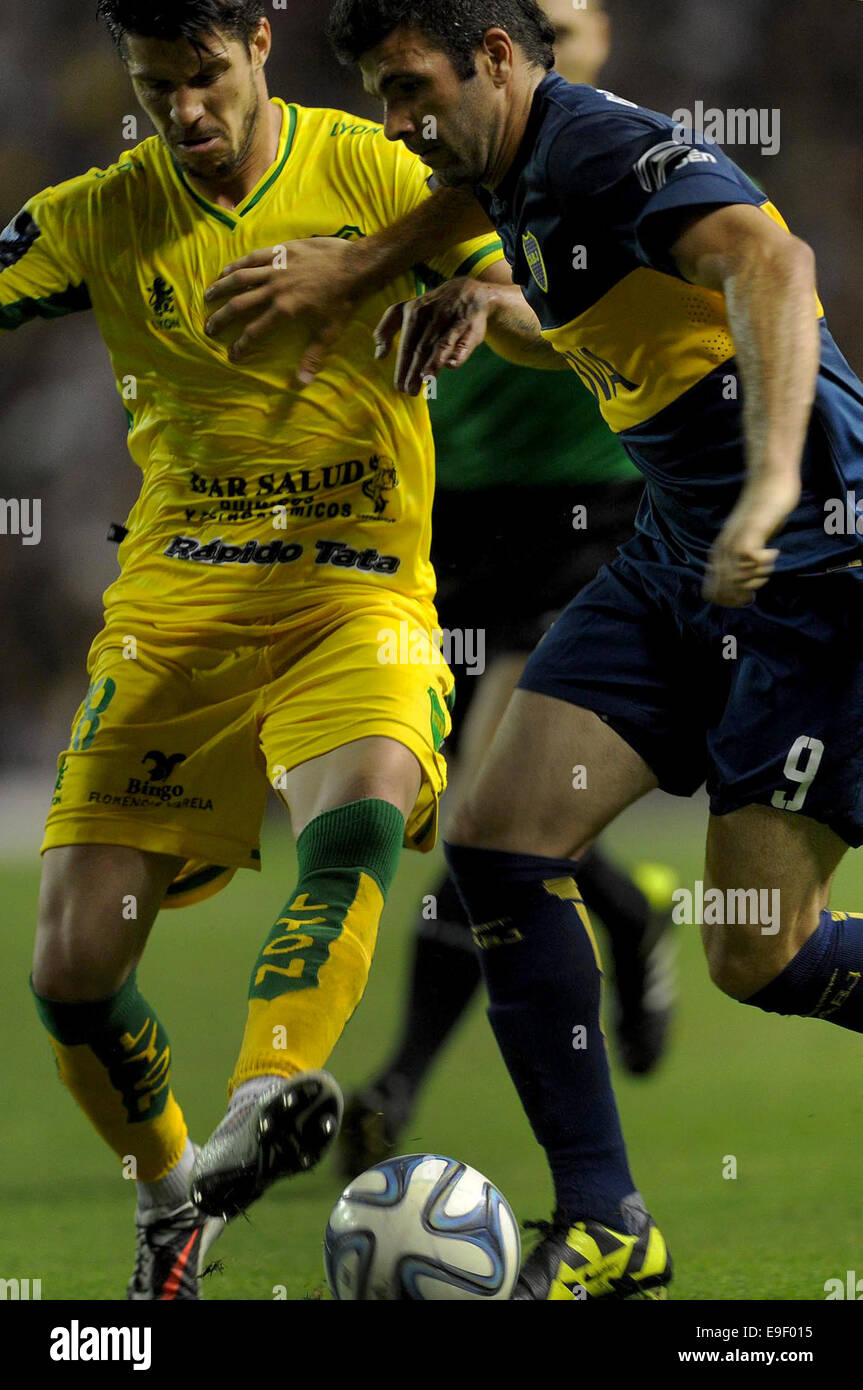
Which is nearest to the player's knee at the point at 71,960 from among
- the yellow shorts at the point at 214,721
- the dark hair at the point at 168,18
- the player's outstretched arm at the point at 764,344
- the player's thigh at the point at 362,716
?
the yellow shorts at the point at 214,721

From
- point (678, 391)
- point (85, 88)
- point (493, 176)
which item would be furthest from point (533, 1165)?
point (85, 88)

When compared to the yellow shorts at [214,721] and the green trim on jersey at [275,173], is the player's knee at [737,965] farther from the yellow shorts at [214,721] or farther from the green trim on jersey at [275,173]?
the green trim on jersey at [275,173]

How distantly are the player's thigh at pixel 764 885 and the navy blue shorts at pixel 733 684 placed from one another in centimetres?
3

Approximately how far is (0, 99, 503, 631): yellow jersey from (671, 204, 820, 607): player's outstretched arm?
2.45 feet

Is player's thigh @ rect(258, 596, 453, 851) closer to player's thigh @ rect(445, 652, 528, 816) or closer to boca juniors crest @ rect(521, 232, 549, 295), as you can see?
boca juniors crest @ rect(521, 232, 549, 295)

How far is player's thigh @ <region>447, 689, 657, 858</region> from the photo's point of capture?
2217 millimetres

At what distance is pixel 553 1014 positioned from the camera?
7.39 feet

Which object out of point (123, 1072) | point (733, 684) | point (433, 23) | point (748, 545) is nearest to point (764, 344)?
→ point (748, 545)

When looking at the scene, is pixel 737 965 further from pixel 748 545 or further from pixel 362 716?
pixel 748 545

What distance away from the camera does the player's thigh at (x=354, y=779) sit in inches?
86.8

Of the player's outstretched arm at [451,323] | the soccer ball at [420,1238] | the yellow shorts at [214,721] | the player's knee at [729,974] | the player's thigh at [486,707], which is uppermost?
the player's outstretched arm at [451,323]

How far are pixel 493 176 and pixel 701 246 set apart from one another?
1.31 ft
